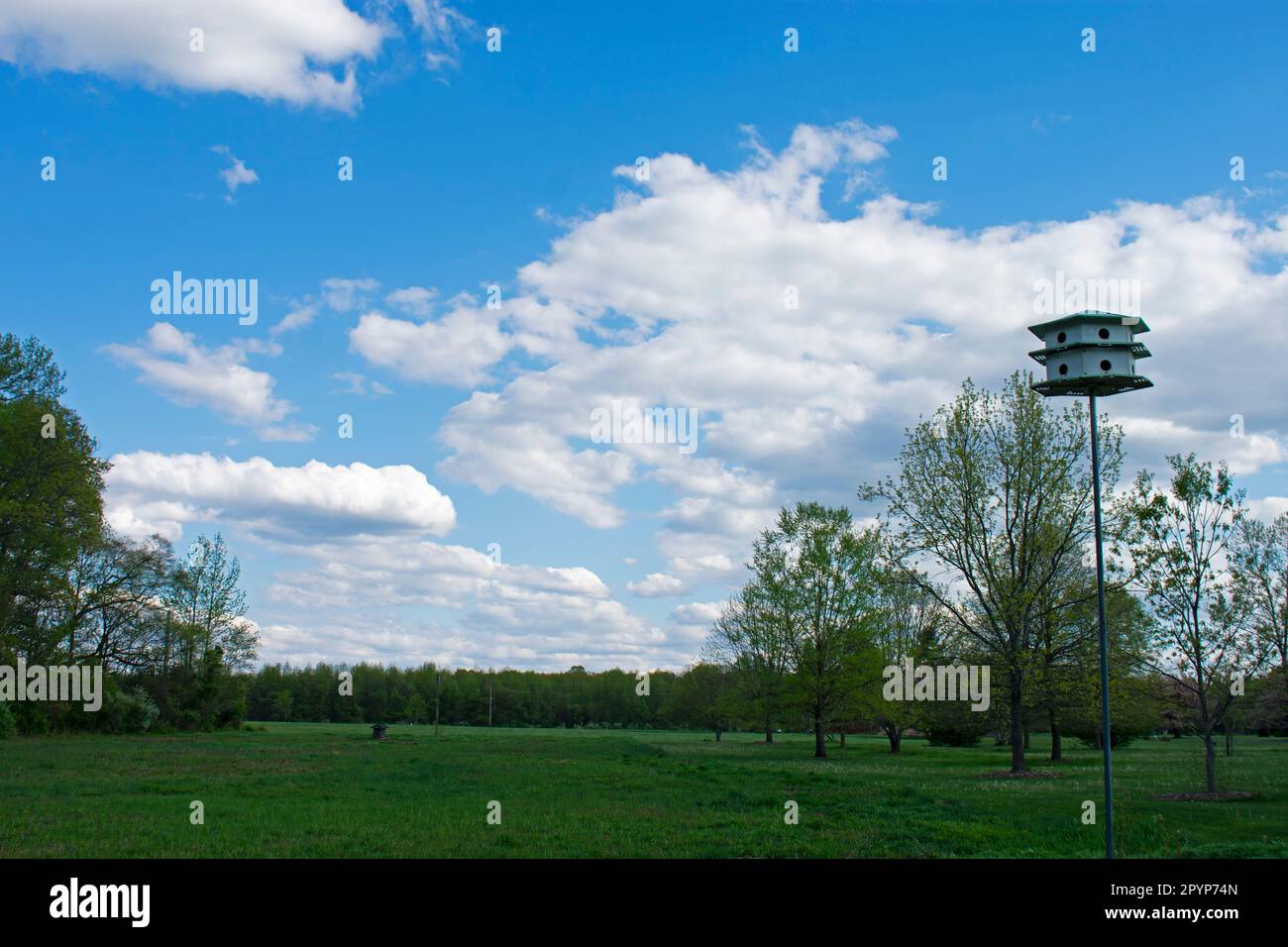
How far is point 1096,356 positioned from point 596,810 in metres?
13.7

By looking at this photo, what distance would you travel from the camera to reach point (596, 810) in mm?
20219

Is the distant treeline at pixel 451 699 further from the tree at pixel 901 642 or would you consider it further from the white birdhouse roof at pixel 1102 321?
the white birdhouse roof at pixel 1102 321

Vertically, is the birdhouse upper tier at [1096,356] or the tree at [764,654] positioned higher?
the birdhouse upper tier at [1096,356]

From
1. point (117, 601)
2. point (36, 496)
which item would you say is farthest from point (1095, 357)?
point (117, 601)

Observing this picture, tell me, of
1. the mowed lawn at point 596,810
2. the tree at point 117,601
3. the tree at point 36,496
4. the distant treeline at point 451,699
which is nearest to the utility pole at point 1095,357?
the mowed lawn at point 596,810

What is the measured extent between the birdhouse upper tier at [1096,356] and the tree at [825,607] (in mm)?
31779

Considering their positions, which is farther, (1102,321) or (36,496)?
(36,496)

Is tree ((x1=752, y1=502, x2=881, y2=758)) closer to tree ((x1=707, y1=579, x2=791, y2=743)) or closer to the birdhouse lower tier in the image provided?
tree ((x1=707, y1=579, x2=791, y2=743))

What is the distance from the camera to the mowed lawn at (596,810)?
48.9 ft

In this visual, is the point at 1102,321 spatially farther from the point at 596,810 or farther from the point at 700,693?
the point at 700,693

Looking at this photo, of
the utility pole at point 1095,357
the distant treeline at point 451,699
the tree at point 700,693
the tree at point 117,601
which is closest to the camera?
the utility pole at point 1095,357
